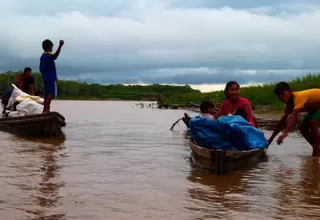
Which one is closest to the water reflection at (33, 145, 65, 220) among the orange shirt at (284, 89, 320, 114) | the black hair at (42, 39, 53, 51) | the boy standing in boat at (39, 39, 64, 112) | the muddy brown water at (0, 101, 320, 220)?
the muddy brown water at (0, 101, 320, 220)

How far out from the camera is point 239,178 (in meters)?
5.59

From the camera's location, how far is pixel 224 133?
6.04 m

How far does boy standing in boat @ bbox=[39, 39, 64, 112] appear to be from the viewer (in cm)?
969

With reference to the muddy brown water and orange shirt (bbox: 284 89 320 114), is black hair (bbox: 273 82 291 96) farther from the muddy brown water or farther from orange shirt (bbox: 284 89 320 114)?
the muddy brown water

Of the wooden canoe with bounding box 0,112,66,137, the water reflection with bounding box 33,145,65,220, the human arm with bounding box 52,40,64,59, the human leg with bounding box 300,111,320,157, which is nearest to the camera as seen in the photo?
the water reflection with bounding box 33,145,65,220

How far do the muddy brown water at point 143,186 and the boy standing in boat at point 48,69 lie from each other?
2.05m

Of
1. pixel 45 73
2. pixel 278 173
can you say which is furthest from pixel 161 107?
pixel 278 173

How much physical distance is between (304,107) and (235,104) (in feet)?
3.24

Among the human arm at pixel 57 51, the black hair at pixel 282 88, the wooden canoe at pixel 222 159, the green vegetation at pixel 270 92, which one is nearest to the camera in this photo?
the wooden canoe at pixel 222 159

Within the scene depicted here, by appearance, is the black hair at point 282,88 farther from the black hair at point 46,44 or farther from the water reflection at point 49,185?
the black hair at point 46,44

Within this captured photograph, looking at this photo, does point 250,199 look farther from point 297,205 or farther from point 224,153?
point 224,153

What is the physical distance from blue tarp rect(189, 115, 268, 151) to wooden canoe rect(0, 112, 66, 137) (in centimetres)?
410

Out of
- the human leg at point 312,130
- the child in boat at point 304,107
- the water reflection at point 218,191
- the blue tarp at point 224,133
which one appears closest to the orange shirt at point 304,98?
the child in boat at point 304,107

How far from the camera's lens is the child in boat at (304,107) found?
6938 mm
